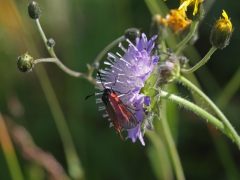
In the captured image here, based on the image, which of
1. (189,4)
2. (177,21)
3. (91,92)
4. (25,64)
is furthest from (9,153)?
(189,4)

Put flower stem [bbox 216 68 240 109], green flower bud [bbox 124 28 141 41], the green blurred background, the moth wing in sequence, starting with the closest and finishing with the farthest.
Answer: the moth wing < green flower bud [bbox 124 28 141 41] < flower stem [bbox 216 68 240 109] < the green blurred background

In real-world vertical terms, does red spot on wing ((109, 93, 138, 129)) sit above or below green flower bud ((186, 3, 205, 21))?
below

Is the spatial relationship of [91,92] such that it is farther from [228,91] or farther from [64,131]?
[228,91]

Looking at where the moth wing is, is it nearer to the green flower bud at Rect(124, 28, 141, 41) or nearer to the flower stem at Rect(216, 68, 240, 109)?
the green flower bud at Rect(124, 28, 141, 41)

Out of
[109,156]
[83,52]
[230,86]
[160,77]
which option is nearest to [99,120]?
[109,156]

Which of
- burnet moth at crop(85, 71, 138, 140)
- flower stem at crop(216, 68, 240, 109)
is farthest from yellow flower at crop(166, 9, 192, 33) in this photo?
flower stem at crop(216, 68, 240, 109)

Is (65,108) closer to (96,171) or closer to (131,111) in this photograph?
(96,171)

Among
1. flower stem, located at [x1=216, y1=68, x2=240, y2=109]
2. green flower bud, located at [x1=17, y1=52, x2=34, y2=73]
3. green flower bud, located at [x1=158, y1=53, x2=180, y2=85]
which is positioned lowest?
flower stem, located at [x1=216, y1=68, x2=240, y2=109]
